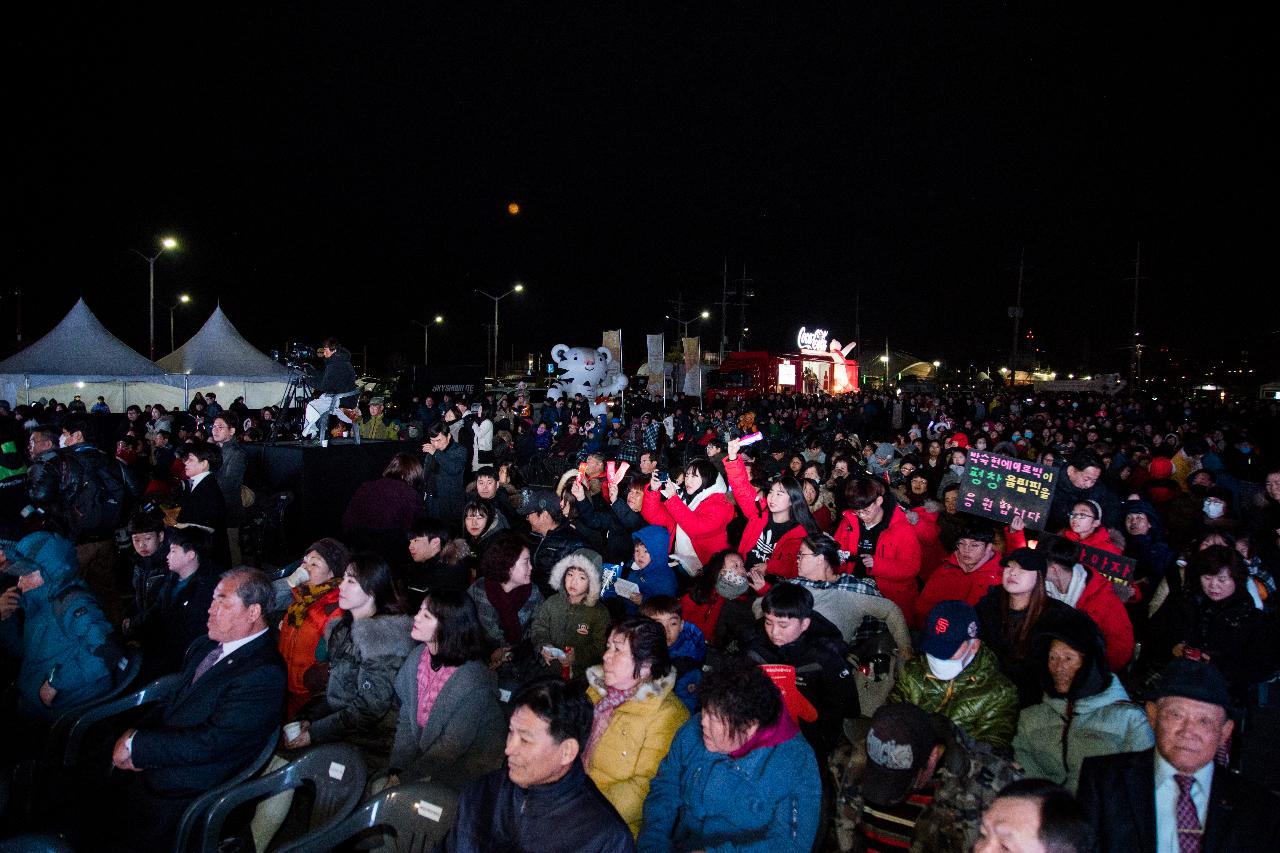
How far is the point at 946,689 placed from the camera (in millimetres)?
3350

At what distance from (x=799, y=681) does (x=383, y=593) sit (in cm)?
238

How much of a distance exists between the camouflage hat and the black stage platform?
7.38 m

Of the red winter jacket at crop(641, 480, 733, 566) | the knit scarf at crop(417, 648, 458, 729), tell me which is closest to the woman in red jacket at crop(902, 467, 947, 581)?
the red winter jacket at crop(641, 480, 733, 566)

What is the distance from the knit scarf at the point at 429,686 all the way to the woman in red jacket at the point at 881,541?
3486mm

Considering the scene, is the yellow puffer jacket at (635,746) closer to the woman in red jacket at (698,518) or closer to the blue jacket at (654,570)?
the blue jacket at (654,570)

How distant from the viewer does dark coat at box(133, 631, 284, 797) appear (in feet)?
10.1

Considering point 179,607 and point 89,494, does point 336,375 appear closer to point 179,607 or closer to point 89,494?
point 89,494

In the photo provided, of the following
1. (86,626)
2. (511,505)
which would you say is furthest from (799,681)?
(511,505)

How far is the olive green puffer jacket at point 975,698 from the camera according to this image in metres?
3.28

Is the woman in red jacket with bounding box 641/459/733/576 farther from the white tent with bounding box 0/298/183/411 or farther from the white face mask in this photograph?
the white tent with bounding box 0/298/183/411

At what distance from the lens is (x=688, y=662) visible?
403cm

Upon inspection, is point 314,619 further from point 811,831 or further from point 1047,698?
point 1047,698

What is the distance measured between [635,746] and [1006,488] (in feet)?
19.1

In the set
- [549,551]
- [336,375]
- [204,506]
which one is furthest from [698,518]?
[336,375]
